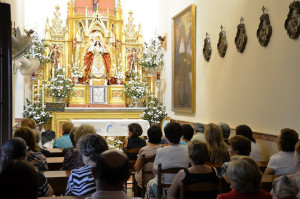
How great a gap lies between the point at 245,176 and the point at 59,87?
11.4 m


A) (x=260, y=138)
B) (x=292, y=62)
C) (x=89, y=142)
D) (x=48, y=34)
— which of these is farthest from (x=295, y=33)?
(x=48, y=34)

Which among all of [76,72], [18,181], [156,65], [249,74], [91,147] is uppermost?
[156,65]

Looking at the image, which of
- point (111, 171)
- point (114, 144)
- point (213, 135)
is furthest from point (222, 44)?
point (111, 171)

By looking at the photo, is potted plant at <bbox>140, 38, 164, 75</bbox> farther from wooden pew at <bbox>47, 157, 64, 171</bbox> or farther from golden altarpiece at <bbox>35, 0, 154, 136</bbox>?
wooden pew at <bbox>47, 157, 64, 171</bbox>

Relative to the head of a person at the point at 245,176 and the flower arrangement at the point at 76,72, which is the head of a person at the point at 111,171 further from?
the flower arrangement at the point at 76,72

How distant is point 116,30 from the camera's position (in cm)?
1571

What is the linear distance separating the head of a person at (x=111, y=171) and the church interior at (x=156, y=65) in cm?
310

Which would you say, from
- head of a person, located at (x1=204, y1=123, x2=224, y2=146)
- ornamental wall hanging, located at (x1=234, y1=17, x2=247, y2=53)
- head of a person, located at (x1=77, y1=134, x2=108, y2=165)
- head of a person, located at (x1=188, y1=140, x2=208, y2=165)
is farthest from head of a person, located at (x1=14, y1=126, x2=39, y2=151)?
ornamental wall hanging, located at (x1=234, y1=17, x2=247, y2=53)

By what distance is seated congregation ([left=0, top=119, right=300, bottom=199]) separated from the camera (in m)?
2.50

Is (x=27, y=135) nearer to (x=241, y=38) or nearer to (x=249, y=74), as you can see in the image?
(x=249, y=74)

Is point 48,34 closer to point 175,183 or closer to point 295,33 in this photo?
point 295,33

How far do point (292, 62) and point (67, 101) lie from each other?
9.92 m

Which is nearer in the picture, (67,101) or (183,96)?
(183,96)

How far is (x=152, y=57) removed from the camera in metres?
14.6
